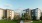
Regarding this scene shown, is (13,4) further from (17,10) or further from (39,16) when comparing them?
(39,16)

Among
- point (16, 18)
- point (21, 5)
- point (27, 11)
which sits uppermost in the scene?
point (21, 5)

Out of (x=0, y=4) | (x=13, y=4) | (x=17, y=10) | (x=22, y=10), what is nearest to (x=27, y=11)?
(x=22, y=10)

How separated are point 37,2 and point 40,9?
0.52 ft

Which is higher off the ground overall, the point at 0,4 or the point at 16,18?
the point at 0,4

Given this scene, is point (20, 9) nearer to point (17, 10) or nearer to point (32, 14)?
point (17, 10)

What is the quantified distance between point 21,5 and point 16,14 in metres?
0.21

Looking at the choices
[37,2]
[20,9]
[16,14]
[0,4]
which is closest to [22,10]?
[20,9]

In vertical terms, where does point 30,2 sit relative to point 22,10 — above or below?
above

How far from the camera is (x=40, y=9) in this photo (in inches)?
51.5

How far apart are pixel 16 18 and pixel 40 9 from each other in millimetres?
528

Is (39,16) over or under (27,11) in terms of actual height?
under

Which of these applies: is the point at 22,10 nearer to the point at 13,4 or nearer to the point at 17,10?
the point at 17,10

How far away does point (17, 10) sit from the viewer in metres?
1.32

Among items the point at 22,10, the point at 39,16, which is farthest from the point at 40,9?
the point at 22,10
